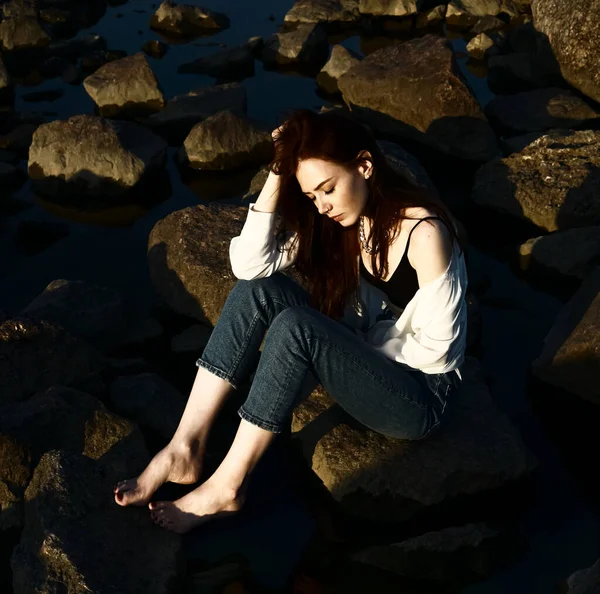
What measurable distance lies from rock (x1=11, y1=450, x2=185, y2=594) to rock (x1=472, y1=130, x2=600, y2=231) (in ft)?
11.7

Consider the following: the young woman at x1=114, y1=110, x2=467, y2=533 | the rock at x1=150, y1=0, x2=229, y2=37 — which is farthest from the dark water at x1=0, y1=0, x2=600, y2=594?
the young woman at x1=114, y1=110, x2=467, y2=533

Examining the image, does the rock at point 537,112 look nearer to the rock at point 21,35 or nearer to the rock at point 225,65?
the rock at point 225,65

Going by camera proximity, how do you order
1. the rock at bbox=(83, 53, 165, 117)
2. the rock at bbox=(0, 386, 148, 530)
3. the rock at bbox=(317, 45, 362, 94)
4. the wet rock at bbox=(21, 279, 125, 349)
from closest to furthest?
the rock at bbox=(0, 386, 148, 530) < the wet rock at bbox=(21, 279, 125, 349) < the rock at bbox=(83, 53, 165, 117) < the rock at bbox=(317, 45, 362, 94)

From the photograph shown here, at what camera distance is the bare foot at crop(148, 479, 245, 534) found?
3.74 meters

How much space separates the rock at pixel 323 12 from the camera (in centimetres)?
1021

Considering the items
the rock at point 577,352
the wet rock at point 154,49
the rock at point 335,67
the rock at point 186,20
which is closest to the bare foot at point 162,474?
the rock at point 577,352

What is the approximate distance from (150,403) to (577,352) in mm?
2038

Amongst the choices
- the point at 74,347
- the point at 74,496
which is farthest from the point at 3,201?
the point at 74,496

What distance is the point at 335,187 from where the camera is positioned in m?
3.46

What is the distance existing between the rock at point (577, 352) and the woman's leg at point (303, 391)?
107 cm

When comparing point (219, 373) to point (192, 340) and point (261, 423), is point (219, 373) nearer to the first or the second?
point (261, 423)

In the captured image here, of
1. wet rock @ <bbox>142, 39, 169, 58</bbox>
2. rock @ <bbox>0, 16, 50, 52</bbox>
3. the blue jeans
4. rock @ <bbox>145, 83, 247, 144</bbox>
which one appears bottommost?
rock @ <bbox>0, 16, 50, 52</bbox>

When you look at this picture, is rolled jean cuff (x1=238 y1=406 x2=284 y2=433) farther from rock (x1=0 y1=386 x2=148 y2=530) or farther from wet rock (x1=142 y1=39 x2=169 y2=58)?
wet rock (x1=142 y1=39 x2=169 y2=58)

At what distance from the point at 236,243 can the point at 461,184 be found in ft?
11.4
